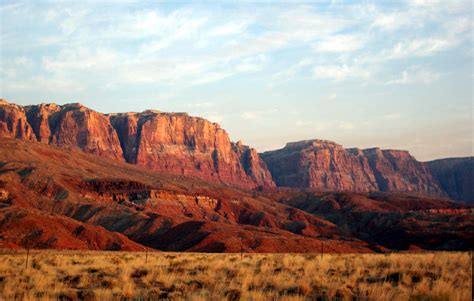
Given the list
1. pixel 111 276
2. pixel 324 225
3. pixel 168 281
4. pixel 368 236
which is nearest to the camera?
pixel 168 281

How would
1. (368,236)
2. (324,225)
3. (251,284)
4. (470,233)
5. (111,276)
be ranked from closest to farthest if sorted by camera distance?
(251,284) → (111,276) → (470,233) → (368,236) → (324,225)

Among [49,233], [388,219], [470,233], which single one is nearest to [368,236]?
[388,219]

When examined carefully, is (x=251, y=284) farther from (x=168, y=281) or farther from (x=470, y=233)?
(x=470, y=233)

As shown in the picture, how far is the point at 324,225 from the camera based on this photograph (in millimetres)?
137625

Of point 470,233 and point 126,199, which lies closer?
point 470,233

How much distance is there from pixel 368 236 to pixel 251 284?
382ft

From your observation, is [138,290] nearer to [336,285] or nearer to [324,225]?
[336,285]

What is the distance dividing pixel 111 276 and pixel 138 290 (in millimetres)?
5158

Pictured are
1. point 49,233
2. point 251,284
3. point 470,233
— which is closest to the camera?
point 251,284

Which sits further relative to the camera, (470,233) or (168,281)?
(470,233)

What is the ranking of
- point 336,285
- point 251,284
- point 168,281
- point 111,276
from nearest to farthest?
point 336,285 < point 251,284 < point 168,281 < point 111,276

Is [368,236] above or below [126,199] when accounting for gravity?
below

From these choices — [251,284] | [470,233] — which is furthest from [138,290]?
[470,233]

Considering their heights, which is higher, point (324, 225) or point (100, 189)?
point (100, 189)
